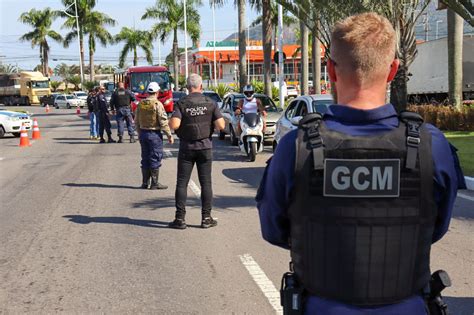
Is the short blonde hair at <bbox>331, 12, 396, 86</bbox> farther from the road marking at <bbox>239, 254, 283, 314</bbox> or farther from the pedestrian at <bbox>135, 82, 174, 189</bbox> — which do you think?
the pedestrian at <bbox>135, 82, 174, 189</bbox>

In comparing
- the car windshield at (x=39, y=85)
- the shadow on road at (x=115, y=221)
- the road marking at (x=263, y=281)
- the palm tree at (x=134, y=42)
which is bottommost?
the road marking at (x=263, y=281)

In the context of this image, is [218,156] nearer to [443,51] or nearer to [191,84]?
[191,84]

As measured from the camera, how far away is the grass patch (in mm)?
11577

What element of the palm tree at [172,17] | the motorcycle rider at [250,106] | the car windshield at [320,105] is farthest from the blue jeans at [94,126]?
the palm tree at [172,17]

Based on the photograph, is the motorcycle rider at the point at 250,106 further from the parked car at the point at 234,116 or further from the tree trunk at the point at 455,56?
the tree trunk at the point at 455,56

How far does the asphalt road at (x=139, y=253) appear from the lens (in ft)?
16.5

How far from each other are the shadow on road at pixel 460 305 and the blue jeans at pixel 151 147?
21.4 ft

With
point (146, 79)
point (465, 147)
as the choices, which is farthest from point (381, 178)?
point (146, 79)

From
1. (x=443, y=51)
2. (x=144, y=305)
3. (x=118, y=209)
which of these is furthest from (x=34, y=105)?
(x=144, y=305)

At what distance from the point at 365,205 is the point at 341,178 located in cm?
13

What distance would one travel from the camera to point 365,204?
81.4 inches

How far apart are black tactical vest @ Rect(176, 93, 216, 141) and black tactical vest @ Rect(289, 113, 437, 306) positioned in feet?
17.7

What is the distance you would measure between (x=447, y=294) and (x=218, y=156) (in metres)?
11.1

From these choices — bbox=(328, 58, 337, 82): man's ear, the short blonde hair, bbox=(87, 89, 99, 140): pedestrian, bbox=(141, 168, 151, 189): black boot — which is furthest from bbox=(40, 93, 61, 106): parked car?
the short blonde hair
